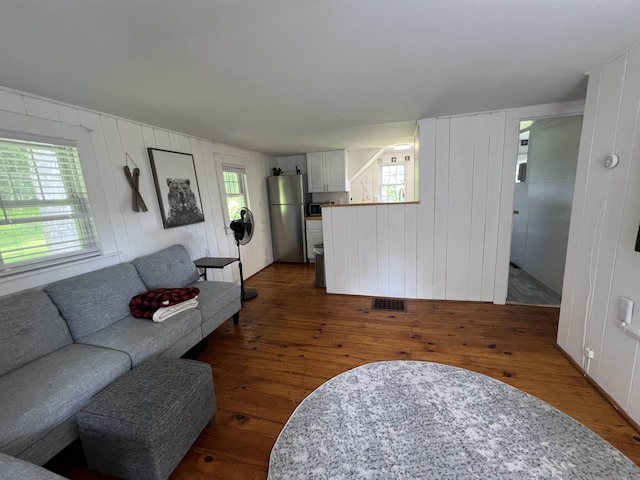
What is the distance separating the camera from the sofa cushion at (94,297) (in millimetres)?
1748

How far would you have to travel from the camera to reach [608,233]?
1.60 metres

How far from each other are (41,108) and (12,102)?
0.49 feet

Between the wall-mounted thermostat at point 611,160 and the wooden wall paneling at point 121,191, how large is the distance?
3725mm

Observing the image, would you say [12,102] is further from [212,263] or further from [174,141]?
[212,263]

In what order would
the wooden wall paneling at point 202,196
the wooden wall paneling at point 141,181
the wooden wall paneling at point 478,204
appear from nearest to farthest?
1. the wooden wall paneling at point 141,181
2. the wooden wall paneling at point 478,204
3. the wooden wall paneling at point 202,196

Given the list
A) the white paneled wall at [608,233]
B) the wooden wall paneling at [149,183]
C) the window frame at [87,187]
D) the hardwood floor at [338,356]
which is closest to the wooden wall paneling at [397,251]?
the hardwood floor at [338,356]

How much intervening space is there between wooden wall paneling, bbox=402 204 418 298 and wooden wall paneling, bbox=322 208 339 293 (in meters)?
0.92

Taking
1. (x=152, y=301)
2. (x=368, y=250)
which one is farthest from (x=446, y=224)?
(x=152, y=301)

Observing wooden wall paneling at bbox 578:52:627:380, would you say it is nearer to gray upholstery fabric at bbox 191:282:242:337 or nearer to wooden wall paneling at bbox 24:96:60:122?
gray upholstery fabric at bbox 191:282:242:337

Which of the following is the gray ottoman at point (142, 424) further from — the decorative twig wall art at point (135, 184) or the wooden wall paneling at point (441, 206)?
the wooden wall paneling at point (441, 206)

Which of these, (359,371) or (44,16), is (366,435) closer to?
(359,371)

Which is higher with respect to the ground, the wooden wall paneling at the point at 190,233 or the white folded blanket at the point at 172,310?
the wooden wall paneling at the point at 190,233

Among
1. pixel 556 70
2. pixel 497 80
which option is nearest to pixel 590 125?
pixel 556 70

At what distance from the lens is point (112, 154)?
7.54 ft
